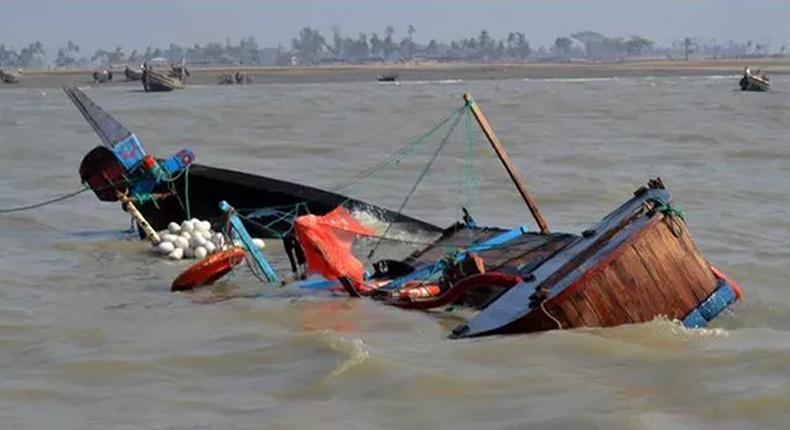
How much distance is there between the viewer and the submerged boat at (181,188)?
1330 centimetres

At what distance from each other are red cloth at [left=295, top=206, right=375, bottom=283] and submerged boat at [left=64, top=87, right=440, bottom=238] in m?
2.58

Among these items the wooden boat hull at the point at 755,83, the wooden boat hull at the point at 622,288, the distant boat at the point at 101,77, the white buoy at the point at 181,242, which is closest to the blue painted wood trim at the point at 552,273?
the wooden boat hull at the point at 622,288

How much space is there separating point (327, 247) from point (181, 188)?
4069 mm

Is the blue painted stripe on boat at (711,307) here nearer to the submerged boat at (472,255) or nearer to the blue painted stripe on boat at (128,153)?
the submerged boat at (472,255)

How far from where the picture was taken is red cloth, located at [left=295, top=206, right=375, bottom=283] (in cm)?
1005

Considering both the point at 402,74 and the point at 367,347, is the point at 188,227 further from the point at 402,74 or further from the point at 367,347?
the point at 402,74

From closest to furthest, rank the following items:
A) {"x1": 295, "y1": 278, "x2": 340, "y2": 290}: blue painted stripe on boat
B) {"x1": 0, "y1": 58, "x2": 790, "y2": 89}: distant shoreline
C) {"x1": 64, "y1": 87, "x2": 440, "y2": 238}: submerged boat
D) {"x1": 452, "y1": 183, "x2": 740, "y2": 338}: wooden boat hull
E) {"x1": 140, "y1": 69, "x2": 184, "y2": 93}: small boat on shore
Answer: {"x1": 452, "y1": 183, "x2": 740, "y2": 338}: wooden boat hull
{"x1": 295, "y1": 278, "x2": 340, "y2": 290}: blue painted stripe on boat
{"x1": 64, "y1": 87, "x2": 440, "y2": 238}: submerged boat
{"x1": 140, "y1": 69, "x2": 184, "y2": 93}: small boat on shore
{"x1": 0, "y1": 58, "x2": 790, "y2": 89}: distant shoreline

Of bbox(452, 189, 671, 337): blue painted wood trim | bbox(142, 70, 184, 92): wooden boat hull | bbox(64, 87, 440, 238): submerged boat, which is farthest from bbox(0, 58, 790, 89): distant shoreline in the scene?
bbox(452, 189, 671, 337): blue painted wood trim

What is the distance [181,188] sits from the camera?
1373 centimetres

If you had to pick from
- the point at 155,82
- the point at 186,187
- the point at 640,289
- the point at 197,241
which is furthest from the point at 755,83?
the point at 640,289

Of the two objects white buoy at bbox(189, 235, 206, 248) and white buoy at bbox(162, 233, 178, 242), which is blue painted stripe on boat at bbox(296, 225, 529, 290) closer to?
white buoy at bbox(189, 235, 206, 248)

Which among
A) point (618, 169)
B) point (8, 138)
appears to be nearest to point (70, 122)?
point (8, 138)

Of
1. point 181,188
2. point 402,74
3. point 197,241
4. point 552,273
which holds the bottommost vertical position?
point 402,74

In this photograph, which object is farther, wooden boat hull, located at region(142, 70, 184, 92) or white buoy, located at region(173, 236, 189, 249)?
wooden boat hull, located at region(142, 70, 184, 92)
